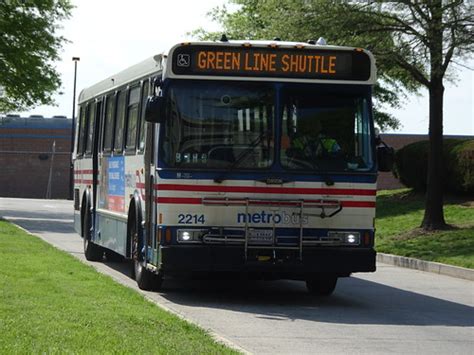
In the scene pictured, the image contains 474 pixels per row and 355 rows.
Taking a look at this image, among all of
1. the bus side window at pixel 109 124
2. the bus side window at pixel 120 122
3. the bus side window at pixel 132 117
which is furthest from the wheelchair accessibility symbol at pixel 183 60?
the bus side window at pixel 109 124

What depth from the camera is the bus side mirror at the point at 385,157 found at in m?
15.4

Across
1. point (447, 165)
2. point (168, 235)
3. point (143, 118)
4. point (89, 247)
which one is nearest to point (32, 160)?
point (447, 165)

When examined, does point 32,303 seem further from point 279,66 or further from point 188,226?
point 279,66

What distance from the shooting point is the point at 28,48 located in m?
45.1

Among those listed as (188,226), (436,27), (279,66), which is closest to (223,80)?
(279,66)

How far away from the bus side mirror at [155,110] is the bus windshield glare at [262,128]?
0.13m

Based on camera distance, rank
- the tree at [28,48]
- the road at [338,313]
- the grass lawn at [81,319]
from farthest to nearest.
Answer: the tree at [28,48] → the road at [338,313] → the grass lawn at [81,319]

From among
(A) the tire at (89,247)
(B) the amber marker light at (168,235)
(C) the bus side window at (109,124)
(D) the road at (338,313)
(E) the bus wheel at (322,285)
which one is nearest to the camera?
(D) the road at (338,313)

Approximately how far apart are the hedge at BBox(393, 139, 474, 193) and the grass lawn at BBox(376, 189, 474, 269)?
42cm

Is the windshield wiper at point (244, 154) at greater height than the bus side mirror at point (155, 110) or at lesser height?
lesser

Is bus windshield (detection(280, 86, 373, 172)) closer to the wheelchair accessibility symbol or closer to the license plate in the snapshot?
the license plate

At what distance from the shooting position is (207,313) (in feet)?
47.3

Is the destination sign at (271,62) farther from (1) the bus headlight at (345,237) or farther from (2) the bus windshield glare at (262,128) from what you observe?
(1) the bus headlight at (345,237)

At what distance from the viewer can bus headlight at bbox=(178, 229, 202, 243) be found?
1505 centimetres
